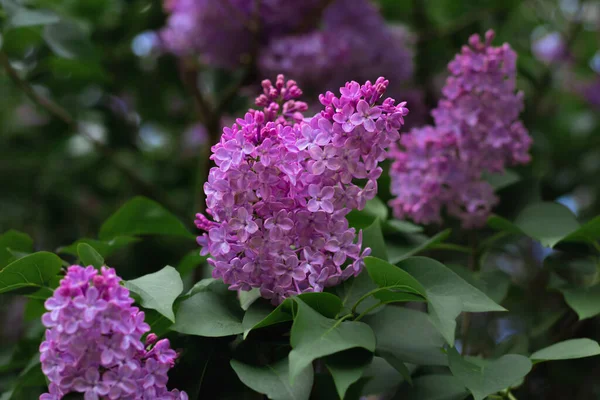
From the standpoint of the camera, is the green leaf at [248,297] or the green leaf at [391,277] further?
the green leaf at [248,297]

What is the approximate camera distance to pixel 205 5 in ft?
5.40

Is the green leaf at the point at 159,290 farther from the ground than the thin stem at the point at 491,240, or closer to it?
farther from the ground

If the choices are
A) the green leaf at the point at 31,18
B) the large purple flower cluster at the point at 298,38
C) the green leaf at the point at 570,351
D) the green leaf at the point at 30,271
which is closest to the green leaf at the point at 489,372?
the green leaf at the point at 570,351

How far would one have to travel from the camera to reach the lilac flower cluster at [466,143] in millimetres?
1093

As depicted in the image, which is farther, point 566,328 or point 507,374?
point 566,328

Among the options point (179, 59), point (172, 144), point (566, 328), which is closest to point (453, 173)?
point (566, 328)

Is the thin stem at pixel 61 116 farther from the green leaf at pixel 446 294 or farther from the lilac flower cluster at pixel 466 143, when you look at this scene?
the green leaf at pixel 446 294

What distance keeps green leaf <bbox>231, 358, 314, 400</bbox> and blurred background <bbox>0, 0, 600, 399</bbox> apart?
66 cm

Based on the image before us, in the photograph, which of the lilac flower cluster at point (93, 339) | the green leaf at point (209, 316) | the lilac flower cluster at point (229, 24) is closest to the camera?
the lilac flower cluster at point (93, 339)

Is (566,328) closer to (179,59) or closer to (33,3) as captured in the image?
(179,59)

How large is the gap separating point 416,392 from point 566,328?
39cm

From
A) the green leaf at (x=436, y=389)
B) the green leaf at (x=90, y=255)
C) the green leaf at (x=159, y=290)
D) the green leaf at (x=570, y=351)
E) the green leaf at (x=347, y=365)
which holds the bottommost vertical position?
the green leaf at (x=436, y=389)

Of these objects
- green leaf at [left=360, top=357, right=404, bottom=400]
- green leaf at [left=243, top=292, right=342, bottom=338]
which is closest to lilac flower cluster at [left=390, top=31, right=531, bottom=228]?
green leaf at [left=360, top=357, right=404, bottom=400]

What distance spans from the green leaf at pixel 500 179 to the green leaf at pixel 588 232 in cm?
17
